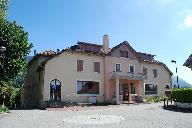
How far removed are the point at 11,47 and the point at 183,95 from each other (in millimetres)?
18907

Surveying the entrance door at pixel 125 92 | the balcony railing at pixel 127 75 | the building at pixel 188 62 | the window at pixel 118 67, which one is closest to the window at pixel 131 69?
the balcony railing at pixel 127 75

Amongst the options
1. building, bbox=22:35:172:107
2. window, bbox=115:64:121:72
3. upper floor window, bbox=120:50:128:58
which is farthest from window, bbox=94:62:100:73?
upper floor window, bbox=120:50:128:58

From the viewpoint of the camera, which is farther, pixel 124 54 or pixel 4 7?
pixel 124 54

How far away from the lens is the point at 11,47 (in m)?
29.3

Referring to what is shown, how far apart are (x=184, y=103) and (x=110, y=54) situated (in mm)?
14650

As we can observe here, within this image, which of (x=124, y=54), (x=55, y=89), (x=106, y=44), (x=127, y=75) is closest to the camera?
(x=55, y=89)

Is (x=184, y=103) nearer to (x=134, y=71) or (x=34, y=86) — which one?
(x=134, y=71)

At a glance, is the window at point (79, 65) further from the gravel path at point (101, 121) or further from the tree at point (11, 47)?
the gravel path at point (101, 121)

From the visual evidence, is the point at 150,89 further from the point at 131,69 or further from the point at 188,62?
the point at 188,62

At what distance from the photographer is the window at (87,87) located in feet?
111

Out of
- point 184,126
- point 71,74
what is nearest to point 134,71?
point 71,74

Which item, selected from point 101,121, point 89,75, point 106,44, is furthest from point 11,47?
point 101,121

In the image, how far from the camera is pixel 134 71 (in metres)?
39.6

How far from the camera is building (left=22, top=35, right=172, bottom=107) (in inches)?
1260
